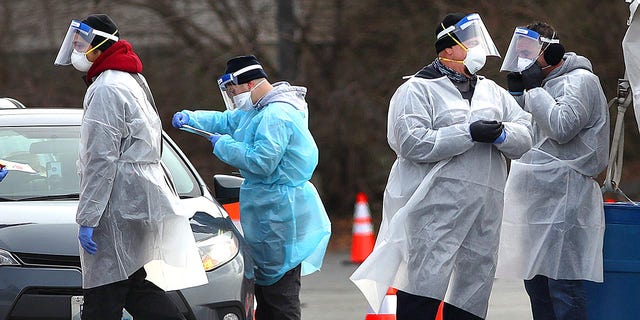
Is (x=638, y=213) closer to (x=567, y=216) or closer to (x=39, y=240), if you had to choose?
(x=567, y=216)

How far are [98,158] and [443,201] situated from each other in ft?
5.55

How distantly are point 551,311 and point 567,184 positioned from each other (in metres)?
0.72

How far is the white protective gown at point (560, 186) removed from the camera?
6.95 m

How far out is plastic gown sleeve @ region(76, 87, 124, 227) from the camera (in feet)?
20.1

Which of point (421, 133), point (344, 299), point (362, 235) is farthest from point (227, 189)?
point (362, 235)

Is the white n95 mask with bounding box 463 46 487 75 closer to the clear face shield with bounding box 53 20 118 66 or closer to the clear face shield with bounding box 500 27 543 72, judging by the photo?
the clear face shield with bounding box 500 27 543 72

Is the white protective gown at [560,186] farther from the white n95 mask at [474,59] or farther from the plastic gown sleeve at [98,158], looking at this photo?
the plastic gown sleeve at [98,158]

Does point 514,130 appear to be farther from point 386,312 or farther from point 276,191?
point 276,191

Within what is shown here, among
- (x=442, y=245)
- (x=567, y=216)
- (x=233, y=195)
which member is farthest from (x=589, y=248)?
(x=233, y=195)

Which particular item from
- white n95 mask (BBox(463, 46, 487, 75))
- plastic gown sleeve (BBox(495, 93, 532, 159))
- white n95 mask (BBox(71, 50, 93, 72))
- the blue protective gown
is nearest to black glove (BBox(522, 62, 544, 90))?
plastic gown sleeve (BBox(495, 93, 532, 159))

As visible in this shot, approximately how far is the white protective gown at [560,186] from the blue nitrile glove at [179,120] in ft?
6.21

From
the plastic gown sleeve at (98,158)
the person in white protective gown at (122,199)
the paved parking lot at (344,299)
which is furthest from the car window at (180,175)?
the paved parking lot at (344,299)

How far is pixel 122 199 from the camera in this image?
20.4 ft

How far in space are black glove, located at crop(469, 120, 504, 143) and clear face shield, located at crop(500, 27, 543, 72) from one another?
0.80m
